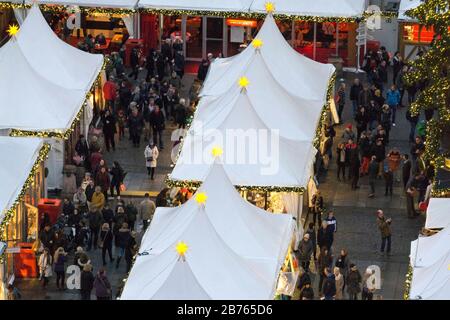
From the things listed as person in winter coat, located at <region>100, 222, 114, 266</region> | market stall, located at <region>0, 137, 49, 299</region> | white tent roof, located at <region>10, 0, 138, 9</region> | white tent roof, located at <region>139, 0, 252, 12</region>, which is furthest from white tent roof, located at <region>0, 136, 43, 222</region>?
white tent roof, located at <region>10, 0, 138, 9</region>

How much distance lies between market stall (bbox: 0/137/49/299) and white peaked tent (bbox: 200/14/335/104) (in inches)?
265

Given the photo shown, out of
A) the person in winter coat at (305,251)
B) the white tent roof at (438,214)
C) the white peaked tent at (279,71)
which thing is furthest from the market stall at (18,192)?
the white tent roof at (438,214)

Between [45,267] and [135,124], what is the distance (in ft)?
33.2

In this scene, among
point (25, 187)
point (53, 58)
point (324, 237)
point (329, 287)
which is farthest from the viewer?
point (53, 58)

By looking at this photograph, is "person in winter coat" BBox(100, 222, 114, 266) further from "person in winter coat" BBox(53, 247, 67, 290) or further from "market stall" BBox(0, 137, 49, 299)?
"market stall" BBox(0, 137, 49, 299)

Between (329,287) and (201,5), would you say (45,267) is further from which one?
(201,5)

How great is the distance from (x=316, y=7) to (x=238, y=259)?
19352 millimetres

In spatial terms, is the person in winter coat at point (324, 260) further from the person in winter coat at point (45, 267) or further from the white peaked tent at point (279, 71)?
the white peaked tent at point (279, 71)

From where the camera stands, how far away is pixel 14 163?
1801 inches

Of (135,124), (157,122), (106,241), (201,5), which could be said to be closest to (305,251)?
(106,241)

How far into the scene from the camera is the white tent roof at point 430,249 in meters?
40.9
